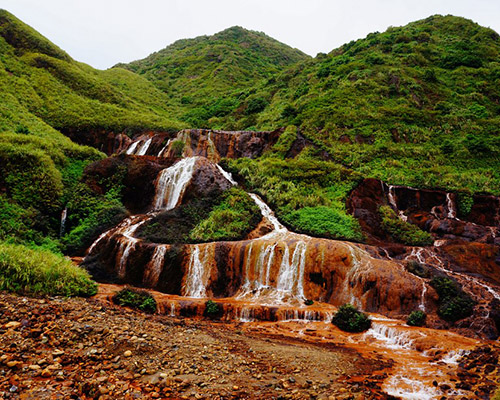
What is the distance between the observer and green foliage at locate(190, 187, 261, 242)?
1861 cm

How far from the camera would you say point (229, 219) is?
1998 cm

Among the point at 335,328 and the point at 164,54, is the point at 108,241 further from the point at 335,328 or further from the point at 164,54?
the point at 164,54

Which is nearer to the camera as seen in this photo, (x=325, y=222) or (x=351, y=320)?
(x=351, y=320)

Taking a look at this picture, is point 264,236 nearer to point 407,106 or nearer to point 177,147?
point 177,147

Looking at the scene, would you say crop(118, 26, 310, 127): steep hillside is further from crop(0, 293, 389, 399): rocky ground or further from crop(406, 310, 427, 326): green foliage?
crop(0, 293, 389, 399): rocky ground

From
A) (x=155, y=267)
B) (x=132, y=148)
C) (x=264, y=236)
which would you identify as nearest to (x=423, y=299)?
(x=264, y=236)

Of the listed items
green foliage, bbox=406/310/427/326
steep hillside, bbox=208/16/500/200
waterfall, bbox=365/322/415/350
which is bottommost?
waterfall, bbox=365/322/415/350

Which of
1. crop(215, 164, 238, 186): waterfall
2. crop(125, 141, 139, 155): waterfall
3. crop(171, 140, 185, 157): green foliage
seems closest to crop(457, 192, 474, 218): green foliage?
crop(215, 164, 238, 186): waterfall

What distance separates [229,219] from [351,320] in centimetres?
1014

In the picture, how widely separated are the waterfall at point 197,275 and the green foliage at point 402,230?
40.9 ft

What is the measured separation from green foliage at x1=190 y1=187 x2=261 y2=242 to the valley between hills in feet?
0.48

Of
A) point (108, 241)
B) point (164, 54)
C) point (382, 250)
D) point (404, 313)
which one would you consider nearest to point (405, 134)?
point (382, 250)

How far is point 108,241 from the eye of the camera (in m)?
18.7

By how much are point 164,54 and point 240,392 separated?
11341cm
